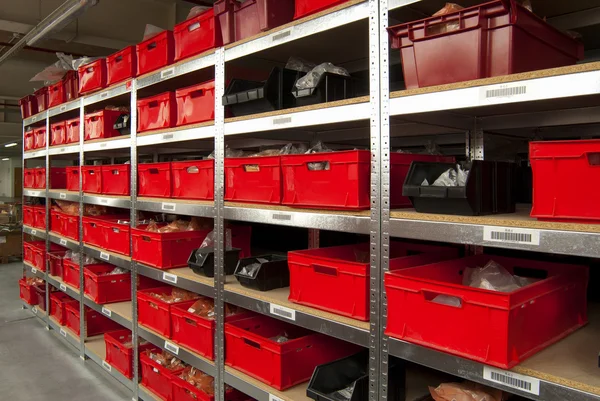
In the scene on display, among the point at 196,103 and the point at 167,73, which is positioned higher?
the point at 167,73

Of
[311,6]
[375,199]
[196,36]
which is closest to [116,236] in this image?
[196,36]

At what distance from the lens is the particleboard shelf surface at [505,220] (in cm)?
138

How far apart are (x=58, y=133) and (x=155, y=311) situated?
2818 millimetres

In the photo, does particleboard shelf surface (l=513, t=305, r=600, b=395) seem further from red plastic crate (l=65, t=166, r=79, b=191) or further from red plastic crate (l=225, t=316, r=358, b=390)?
red plastic crate (l=65, t=166, r=79, b=191)

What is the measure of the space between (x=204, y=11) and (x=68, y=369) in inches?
137

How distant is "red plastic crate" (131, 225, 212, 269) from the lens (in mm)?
3377

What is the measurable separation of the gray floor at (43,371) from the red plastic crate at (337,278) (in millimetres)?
2402

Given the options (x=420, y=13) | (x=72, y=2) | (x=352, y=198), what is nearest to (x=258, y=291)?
(x=352, y=198)

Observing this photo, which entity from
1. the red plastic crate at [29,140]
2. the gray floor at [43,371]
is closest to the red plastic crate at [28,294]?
the gray floor at [43,371]

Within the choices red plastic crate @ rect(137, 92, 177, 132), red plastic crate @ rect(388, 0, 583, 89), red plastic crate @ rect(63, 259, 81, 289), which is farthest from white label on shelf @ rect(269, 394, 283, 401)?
red plastic crate @ rect(63, 259, 81, 289)

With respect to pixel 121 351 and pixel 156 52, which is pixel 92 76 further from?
pixel 121 351

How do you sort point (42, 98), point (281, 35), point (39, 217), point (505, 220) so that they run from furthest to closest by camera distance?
point (39, 217) < point (42, 98) < point (281, 35) < point (505, 220)

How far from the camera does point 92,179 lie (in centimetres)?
446

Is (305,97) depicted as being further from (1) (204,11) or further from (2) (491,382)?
(2) (491,382)
